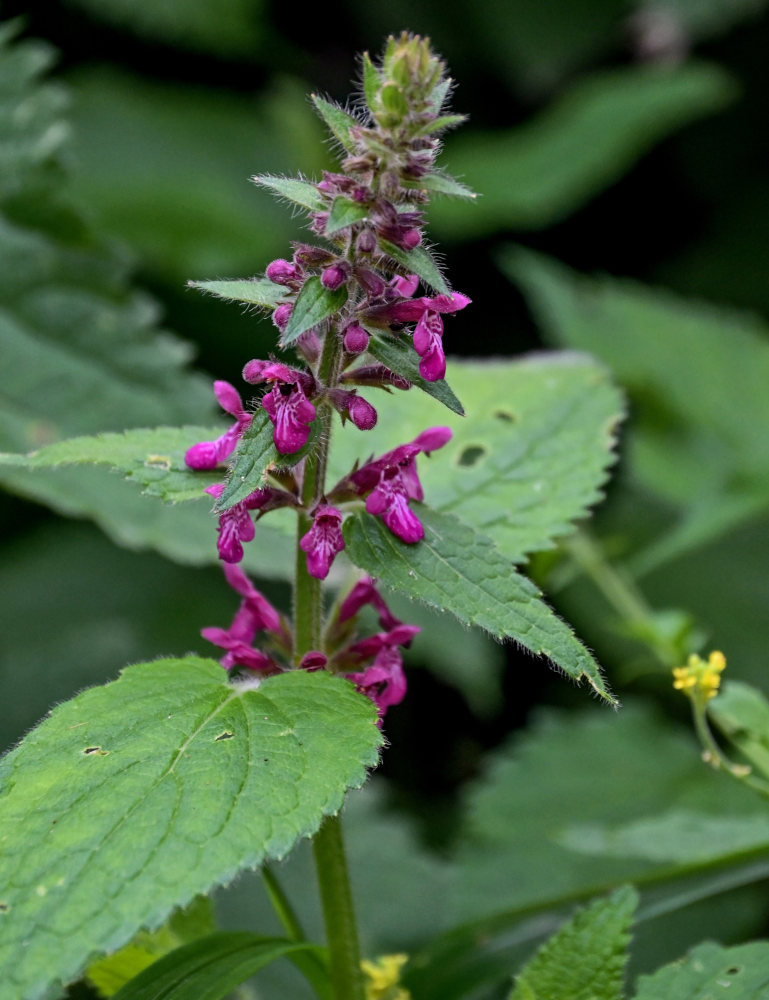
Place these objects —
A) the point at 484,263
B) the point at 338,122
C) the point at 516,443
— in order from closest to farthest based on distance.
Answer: the point at 338,122 → the point at 516,443 → the point at 484,263

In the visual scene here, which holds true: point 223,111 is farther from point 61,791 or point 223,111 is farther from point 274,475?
point 61,791

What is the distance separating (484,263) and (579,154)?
0.65m

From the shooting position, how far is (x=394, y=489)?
1.38m

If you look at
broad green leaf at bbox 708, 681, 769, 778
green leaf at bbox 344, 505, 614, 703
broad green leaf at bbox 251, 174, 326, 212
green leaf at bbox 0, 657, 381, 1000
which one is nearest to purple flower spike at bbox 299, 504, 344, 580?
green leaf at bbox 344, 505, 614, 703

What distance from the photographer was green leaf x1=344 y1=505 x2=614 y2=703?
3.99 ft

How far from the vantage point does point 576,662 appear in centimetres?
122

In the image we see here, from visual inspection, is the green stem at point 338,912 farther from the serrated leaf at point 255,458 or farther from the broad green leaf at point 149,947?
the serrated leaf at point 255,458

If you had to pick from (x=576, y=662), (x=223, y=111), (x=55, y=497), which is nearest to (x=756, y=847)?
(x=576, y=662)

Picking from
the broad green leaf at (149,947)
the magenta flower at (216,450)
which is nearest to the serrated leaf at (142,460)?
the magenta flower at (216,450)

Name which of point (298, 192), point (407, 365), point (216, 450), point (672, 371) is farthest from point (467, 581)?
point (672, 371)

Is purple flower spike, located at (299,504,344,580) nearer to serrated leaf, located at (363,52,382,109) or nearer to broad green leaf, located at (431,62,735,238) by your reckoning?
serrated leaf, located at (363,52,382,109)

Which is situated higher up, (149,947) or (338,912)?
(149,947)

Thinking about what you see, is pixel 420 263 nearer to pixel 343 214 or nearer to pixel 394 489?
pixel 343 214

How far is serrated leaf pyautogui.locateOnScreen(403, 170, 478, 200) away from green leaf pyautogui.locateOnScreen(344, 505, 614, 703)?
430 mm
